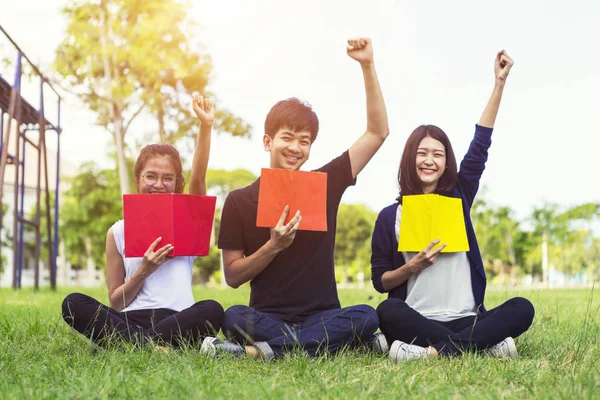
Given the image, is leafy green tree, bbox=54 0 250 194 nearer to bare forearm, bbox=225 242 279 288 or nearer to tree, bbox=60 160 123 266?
tree, bbox=60 160 123 266

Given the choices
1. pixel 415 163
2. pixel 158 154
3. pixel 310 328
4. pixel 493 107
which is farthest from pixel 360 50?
pixel 310 328

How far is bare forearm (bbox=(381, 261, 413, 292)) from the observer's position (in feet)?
10.8

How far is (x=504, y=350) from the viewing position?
299cm

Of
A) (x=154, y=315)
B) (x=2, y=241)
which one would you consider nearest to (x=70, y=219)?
(x=2, y=241)

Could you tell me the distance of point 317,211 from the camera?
3.11 meters

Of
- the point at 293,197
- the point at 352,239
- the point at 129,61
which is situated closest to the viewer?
the point at 293,197

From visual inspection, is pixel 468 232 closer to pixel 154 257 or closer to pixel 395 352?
pixel 395 352

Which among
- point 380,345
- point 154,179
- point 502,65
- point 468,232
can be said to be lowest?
point 380,345

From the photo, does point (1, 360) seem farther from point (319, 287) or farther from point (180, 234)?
point (319, 287)

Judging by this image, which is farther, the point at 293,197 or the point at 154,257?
the point at 154,257

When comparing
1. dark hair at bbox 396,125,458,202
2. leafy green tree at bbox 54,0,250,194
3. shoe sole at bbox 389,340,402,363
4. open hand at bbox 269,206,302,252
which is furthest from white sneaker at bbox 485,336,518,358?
leafy green tree at bbox 54,0,250,194

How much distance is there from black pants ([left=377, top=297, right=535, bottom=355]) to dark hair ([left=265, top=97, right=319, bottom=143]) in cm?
93

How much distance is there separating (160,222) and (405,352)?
4.47 ft

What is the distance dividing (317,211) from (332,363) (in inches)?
30.6
